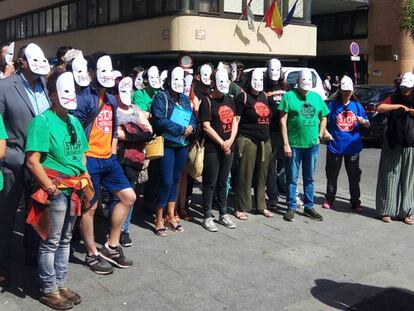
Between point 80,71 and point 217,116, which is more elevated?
point 80,71

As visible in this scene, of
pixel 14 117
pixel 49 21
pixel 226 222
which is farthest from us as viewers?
pixel 49 21

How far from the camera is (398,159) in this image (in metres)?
→ 6.72

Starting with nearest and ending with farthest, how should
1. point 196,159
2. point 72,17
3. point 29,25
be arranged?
point 196,159 < point 72,17 < point 29,25

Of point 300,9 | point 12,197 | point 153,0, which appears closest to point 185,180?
point 12,197

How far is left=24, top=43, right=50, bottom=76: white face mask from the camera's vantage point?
4.38 metres

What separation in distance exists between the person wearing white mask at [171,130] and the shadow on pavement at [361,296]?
1967 mm

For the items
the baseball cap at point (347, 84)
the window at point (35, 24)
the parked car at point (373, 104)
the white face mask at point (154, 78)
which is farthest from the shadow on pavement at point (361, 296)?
the window at point (35, 24)

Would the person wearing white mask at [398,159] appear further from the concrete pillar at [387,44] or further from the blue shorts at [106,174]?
the concrete pillar at [387,44]

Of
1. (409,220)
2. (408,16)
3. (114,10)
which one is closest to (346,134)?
(409,220)

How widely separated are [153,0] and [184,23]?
2.05 m

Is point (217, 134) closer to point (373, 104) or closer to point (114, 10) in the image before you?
point (373, 104)

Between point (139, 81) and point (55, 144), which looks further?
point (139, 81)

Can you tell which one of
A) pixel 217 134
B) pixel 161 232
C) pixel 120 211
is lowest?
pixel 161 232

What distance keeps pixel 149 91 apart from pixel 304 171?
7.14ft
